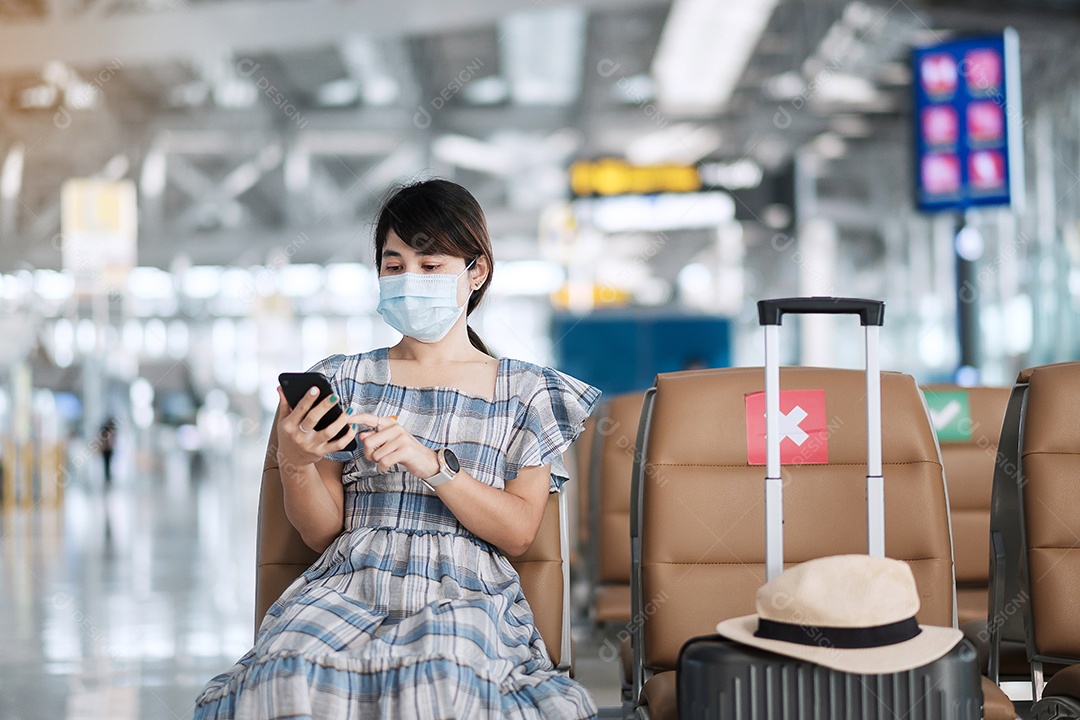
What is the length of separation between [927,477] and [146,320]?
2323cm

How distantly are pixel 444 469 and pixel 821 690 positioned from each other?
26.8 inches

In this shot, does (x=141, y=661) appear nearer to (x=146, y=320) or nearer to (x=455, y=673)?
(x=455, y=673)

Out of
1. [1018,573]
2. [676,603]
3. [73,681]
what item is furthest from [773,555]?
[73,681]

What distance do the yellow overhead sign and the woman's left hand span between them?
1109 centimetres

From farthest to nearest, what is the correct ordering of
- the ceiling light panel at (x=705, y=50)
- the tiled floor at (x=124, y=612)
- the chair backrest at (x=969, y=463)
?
1. the ceiling light panel at (x=705, y=50)
2. the tiled floor at (x=124, y=612)
3. the chair backrest at (x=969, y=463)

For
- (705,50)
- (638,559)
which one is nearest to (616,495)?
(638,559)

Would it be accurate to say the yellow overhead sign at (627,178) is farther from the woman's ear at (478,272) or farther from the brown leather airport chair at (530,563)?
the brown leather airport chair at (530,563)

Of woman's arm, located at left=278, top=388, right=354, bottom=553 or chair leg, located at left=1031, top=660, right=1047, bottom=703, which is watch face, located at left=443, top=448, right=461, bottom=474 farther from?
chair leg, located at left=1031, top=660, right=1047, bottom=703

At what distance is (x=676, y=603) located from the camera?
2.09m

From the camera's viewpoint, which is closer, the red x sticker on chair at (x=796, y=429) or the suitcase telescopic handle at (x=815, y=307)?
the suitcase telescopic handle at (x=815, y=307)

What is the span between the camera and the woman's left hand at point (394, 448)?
177 cm

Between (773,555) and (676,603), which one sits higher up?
(773,555)

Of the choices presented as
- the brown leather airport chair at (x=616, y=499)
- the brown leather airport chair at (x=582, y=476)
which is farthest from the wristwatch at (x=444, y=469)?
the brown leather airport chair at (x=582, y=476)

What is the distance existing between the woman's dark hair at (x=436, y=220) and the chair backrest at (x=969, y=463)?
1729 millimetres
